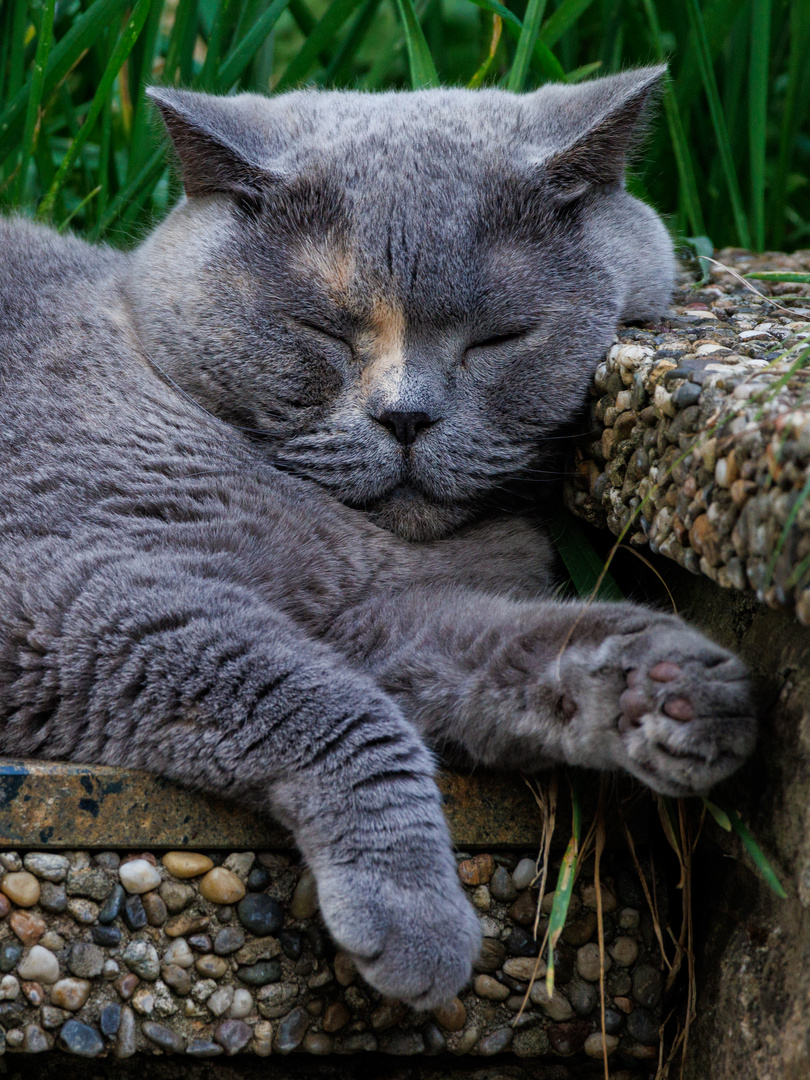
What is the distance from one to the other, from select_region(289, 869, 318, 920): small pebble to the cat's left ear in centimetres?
88

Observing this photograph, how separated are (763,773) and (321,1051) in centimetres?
51

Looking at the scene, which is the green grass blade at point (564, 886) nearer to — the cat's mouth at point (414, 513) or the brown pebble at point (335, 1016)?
the brown pebble at point (335, 1016)

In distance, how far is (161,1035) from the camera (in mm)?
982

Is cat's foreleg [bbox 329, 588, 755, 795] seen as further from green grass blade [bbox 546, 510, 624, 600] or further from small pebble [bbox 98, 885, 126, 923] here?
small pebble [bbox 98, 885, 126, 923]

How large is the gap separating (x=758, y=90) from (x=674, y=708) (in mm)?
1531

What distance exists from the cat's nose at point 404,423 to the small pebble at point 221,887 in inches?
21.0

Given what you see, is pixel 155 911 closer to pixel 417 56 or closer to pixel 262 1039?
pixel 262 1039

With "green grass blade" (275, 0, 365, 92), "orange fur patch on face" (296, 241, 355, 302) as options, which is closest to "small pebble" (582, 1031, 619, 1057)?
"orange fur patch on face" (296, 241, 355, 302)

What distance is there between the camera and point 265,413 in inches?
51.1

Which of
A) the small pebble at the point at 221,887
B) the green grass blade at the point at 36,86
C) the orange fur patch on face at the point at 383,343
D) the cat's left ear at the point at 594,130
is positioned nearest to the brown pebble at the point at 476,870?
the small pebble at the point at 221,887

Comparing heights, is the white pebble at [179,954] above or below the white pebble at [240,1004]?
above

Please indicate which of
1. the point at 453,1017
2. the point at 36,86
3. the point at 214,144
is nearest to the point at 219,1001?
the point at 453,1017

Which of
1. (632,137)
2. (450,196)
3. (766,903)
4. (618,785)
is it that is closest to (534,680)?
(618,785)

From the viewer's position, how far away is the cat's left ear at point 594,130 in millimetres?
1289
